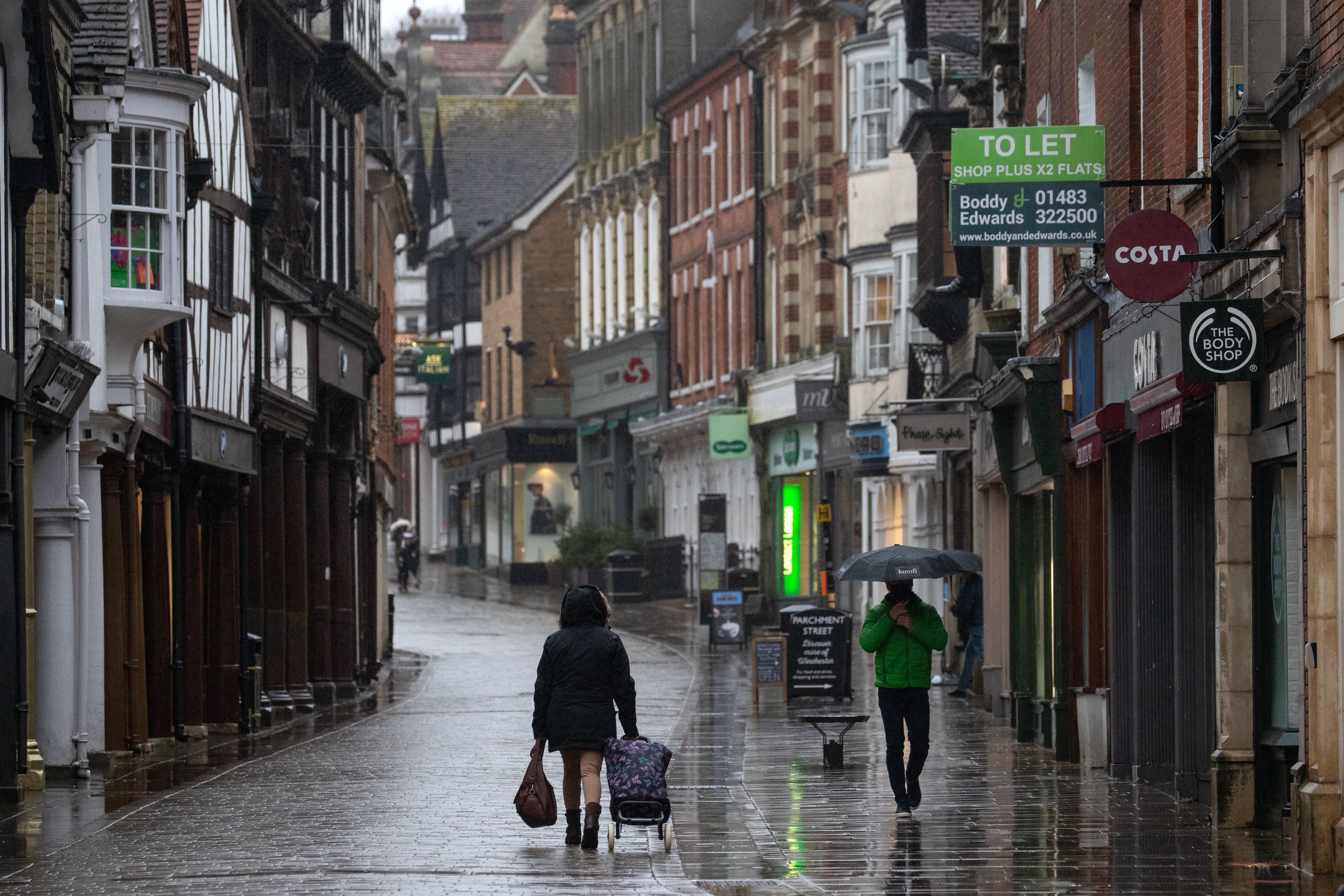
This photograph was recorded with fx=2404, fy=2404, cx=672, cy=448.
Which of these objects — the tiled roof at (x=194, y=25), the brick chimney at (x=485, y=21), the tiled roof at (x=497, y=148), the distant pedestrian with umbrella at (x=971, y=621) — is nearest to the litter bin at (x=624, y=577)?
the tiled roof at (x=497, y=148)

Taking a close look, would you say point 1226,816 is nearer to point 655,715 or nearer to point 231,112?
point 655,715

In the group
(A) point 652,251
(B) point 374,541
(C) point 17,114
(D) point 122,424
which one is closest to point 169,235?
(D) point 122,424

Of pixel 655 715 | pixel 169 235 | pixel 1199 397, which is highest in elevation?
pixel 169 235

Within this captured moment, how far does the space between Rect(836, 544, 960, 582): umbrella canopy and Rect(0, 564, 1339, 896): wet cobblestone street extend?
159 cm

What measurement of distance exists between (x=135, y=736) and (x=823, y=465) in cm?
2812

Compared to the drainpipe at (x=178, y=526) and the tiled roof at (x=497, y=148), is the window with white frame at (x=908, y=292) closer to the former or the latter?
the drainpipe at (x=178, y=526)

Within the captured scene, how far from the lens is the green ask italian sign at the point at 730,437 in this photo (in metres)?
52.8

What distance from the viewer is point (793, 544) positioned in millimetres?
51562

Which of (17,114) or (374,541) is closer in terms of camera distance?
(17,114)

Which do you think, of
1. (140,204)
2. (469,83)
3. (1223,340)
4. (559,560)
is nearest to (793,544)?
(559,560)

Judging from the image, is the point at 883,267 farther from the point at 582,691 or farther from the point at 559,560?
the point at 582,691

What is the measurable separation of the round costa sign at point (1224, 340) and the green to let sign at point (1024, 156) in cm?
442

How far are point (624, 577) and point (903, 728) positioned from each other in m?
40.0

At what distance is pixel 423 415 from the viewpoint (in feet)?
301
